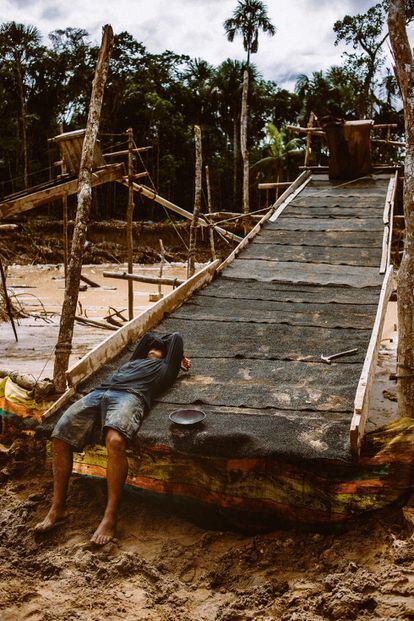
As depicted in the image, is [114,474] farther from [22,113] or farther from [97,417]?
[22,113]

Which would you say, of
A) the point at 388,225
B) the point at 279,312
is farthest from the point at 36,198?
the point at 388,225

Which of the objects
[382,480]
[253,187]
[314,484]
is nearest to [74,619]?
[314,484]

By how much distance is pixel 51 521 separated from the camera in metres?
3.85

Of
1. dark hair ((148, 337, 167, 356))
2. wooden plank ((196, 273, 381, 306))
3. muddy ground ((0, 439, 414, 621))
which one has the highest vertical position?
wooden plank ((196, 273, 381, 306))

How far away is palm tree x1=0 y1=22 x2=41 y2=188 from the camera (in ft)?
78.9

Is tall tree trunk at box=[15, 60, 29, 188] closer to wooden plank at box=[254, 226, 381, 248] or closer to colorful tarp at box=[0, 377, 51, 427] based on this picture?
wooden plank at box=[254, 226, 381, 248]

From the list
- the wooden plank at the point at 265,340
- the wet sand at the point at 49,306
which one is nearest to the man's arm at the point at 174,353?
the wooden plank at the point at 265,340

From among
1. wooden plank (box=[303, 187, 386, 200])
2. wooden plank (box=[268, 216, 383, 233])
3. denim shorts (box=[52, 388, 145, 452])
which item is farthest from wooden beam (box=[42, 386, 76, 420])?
wooden plank (box=[303, 187, 386, 200])

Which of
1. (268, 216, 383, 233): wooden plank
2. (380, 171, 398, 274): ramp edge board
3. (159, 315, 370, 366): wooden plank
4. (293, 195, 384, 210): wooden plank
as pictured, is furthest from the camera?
(293, 195, 384, 210): wooden plank

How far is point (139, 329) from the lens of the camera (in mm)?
5328

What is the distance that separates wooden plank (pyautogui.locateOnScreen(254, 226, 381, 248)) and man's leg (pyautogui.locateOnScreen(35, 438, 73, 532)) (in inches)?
191

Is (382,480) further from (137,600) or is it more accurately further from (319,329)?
(319,329)

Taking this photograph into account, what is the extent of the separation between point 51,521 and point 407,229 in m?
3.20

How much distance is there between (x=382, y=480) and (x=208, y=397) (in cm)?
137
